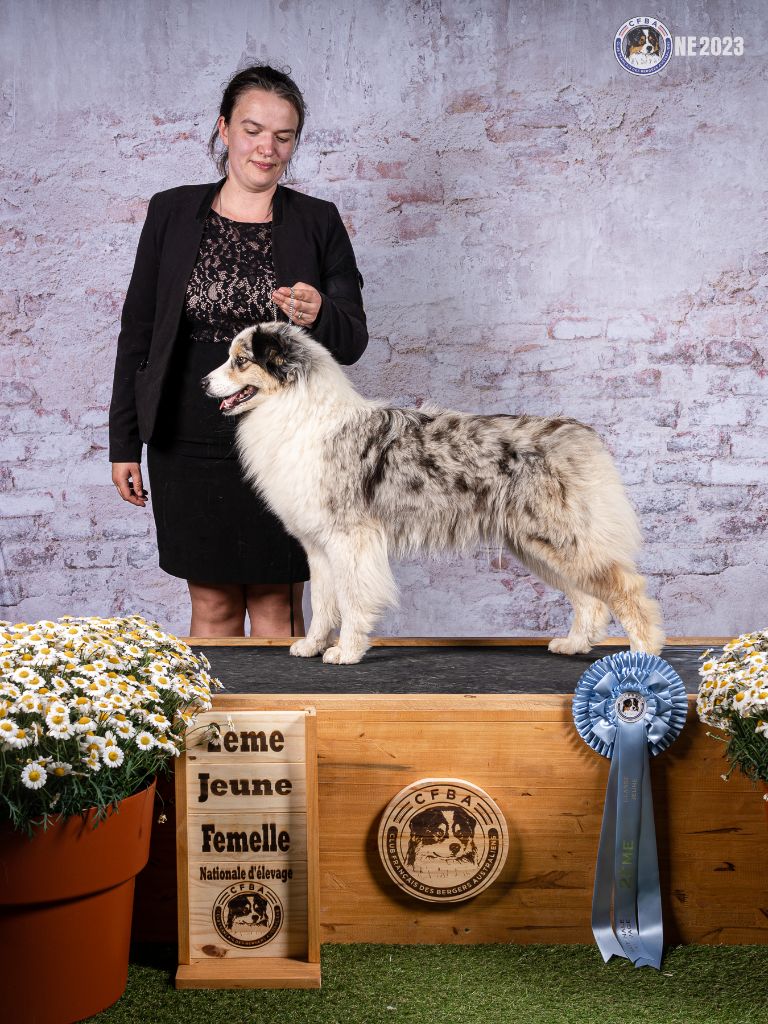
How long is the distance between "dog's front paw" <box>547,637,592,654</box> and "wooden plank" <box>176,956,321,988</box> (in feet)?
4.02

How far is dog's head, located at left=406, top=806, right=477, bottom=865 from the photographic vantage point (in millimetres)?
1959

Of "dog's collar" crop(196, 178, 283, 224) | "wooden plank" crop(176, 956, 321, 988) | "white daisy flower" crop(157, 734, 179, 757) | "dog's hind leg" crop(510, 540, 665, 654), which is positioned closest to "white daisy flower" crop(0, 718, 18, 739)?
"white daisy flower" crop(157, 734, 179, 757)

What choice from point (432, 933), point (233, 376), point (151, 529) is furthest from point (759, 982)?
point (151, 529)

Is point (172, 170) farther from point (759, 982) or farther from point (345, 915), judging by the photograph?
point (759, 982)

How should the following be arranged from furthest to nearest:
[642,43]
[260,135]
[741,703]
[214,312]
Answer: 1. [642,43]
2. [214,312]
3. [260,135]
4. [741,703]

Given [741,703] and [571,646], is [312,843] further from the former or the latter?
[571,646]

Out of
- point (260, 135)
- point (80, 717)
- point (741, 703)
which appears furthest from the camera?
point (260, 135)

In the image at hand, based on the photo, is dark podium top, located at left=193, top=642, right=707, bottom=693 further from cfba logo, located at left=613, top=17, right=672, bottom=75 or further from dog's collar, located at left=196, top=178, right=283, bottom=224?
cfba logo, located at left=613, top=17, right=672, bottom=75

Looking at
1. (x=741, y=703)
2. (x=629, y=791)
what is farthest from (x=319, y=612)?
(x=741, y=703)

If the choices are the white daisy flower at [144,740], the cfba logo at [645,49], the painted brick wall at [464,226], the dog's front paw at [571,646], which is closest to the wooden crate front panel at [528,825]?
the white daisy flower at [144,740]

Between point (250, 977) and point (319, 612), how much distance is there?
1.10 m

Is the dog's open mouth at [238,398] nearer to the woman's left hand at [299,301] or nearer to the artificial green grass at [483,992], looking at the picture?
the woman's left hand at [299,301]

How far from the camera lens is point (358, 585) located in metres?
2.56

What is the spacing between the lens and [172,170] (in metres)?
3.92
